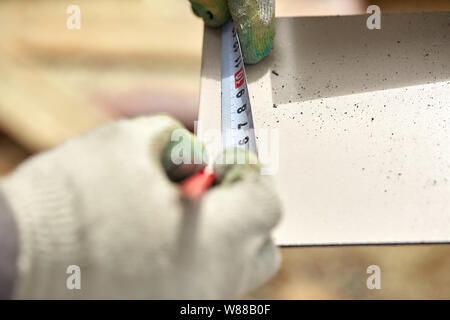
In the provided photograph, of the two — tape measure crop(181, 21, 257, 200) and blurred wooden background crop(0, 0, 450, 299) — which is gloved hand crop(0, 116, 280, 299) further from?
blurred wooden background crop(0, 0, 450, 299)

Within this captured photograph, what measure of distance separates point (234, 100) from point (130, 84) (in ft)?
1.66

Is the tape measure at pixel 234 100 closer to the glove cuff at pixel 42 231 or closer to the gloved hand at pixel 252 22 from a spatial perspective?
the gloved hand at pixel 252 22

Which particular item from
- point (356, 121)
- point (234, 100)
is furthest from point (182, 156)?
point (356, 121)

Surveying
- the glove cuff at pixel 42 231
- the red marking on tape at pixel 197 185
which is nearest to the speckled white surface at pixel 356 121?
the red marking on tape at pixel 197 185

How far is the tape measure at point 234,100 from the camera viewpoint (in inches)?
29.7

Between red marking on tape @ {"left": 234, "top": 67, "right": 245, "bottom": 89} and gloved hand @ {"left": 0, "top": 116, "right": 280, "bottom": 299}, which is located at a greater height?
red marking on tape @ {"left": 234, "top": 67, "right": 245, "bottom": 89}

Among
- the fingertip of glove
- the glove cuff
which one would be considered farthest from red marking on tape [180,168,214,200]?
the glove cuff

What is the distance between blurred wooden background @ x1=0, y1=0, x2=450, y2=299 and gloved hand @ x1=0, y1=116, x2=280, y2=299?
51cm

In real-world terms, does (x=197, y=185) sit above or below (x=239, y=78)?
below

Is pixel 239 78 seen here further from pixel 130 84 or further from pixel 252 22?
pixel 130 84

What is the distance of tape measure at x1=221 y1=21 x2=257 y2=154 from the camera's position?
754mm

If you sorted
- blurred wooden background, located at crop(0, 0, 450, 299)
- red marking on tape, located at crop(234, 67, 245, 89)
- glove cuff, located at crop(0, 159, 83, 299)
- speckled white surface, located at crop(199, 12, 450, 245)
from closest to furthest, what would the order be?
glove cuff, located at crop(0, 159, 83, 299) < speckled white surface, located at crop(199, 12, 450, 245) < red marking on tape, located at crop(234, 67, 245, 89) < blurred wooden background, located at crop(0, 0, 450, 299)

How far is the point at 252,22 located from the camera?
2.78 ft

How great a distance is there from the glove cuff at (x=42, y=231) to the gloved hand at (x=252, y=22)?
0.56m
